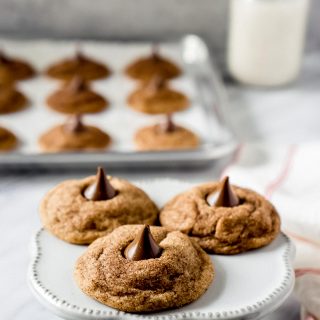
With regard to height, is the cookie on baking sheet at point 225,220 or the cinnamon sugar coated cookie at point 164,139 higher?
the cookie on baking sheet at point 225,220

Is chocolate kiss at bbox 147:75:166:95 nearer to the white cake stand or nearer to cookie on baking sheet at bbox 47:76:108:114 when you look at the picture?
cookie on baking sheet at bbox 47:76:108:114

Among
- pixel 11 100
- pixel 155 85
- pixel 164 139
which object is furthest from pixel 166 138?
pixel 11 100

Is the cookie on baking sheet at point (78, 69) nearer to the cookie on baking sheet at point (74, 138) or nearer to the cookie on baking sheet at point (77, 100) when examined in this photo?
the cookie on baking sheet at point (77, 100)

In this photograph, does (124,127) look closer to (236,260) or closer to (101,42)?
→ (101,42)

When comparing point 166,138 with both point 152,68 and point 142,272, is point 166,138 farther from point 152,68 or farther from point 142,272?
point 142,272

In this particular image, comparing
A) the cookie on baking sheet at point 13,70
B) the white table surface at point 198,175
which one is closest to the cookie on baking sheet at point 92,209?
the white table surface at point 198,175

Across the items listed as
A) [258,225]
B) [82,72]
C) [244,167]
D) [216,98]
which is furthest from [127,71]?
[258,225]

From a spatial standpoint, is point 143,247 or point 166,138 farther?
point 166,138
